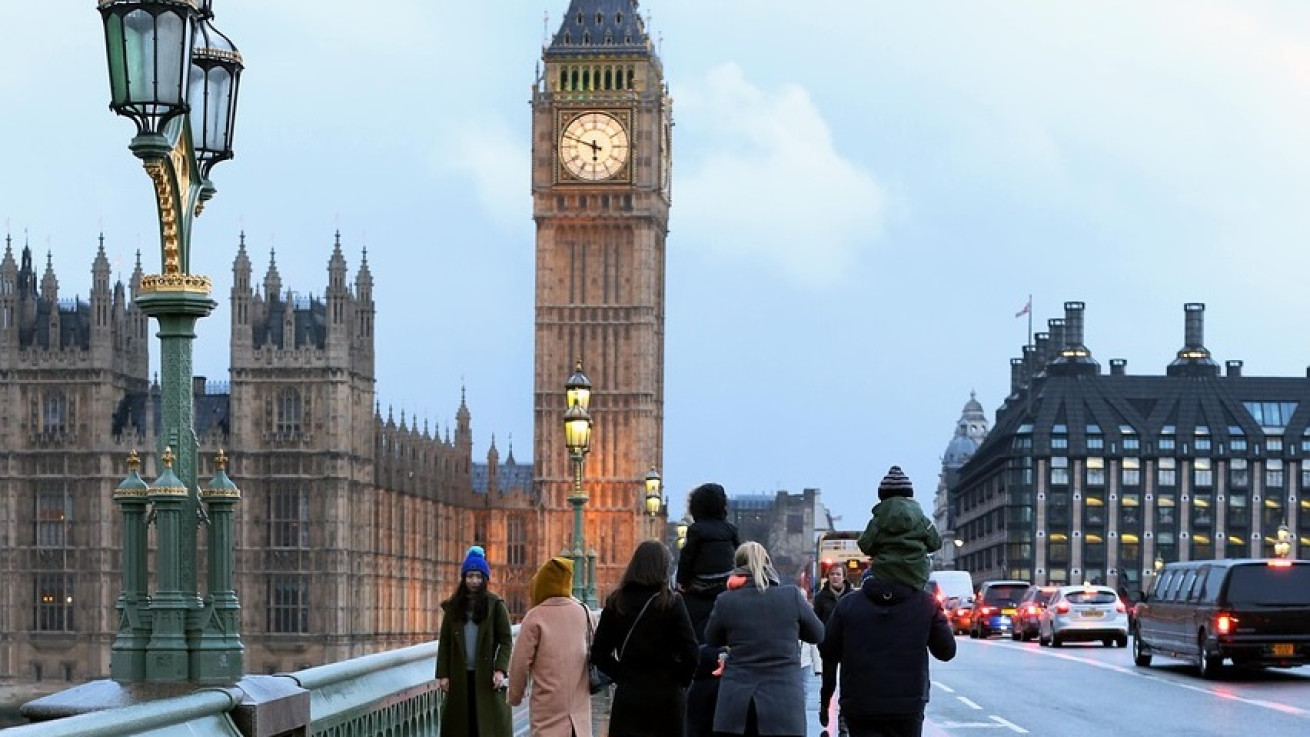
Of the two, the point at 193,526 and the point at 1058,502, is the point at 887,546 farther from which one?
the point at 1058,502

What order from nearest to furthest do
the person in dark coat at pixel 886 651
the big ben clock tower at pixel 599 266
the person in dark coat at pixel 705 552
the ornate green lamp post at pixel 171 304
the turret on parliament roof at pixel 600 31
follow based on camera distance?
the ornate green lamp post at pixel 171 304, the person in dark coat at pixel 886 651, the person in dark coat at pixel 705 552, the big ben clock tower at pixel 599 266, the turret on parliament roof at pixel 600 31

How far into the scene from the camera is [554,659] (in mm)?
12844

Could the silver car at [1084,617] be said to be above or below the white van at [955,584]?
above

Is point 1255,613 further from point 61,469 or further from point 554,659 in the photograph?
point 61,469

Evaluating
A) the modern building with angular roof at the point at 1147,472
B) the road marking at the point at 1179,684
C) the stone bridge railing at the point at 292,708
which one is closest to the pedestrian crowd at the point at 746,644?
the stone bridge railing at the point at 292,708

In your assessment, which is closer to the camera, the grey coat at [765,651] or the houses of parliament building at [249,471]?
the grey coat at [765,651]

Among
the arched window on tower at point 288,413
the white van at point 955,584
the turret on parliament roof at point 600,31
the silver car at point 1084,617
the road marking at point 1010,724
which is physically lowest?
the white van at point 955,584

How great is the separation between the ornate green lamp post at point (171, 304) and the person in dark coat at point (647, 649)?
2170mm

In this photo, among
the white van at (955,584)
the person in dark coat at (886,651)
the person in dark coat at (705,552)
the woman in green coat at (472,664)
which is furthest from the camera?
the white van at (955,584)

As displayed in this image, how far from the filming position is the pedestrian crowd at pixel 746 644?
11.3 metres

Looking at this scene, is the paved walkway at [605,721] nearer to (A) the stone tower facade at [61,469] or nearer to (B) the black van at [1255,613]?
(B) the black van at [1255,613]

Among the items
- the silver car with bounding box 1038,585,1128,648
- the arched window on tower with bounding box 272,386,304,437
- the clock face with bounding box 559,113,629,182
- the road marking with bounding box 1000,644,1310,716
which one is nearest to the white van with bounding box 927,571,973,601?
the silver car with bounding box 1038,585,1128,648

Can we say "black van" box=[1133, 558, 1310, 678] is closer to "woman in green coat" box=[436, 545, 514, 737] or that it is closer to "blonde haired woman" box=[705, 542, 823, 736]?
"woman in green coat" box=[436, 545, 514, 737]

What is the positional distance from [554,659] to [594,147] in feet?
330
